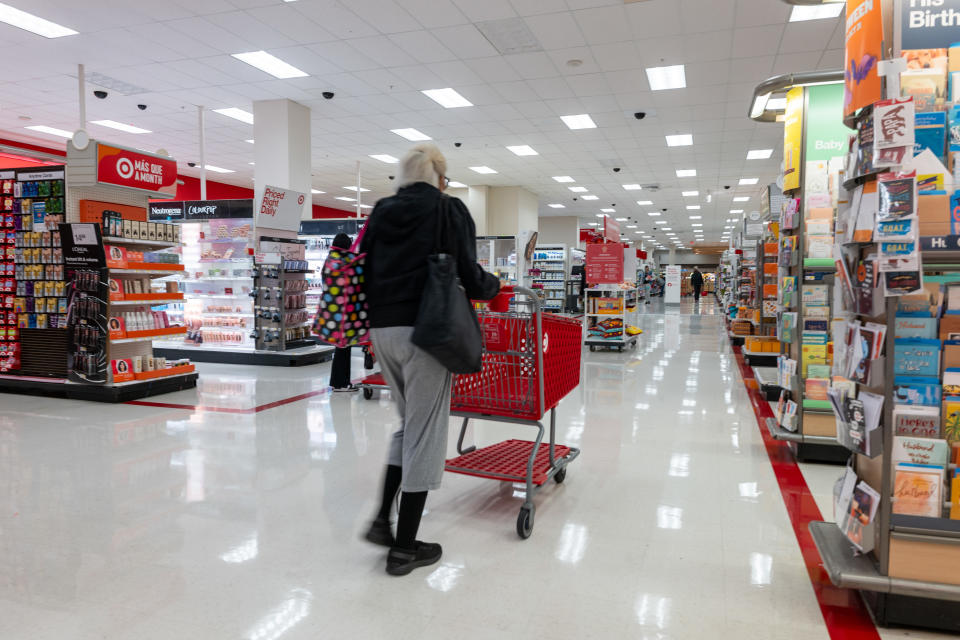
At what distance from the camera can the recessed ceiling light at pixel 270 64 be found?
7684mm

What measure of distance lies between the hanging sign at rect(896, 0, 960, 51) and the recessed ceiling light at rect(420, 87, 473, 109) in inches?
299

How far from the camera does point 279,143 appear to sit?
9.59 m

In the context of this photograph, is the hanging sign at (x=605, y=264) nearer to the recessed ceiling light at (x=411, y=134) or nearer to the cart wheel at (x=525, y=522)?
the recessed ceiling light at (x=411, y=134)

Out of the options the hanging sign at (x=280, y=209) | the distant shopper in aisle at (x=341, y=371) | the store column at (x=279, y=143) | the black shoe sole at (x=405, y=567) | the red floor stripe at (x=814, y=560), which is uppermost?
the store column at (x=279, y=143)

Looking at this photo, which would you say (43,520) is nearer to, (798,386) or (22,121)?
(798,386)

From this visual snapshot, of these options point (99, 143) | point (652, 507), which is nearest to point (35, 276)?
point (99, 143)

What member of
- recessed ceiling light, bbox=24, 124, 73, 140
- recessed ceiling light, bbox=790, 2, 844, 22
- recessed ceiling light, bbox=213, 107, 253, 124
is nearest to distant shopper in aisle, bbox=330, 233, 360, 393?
recessed ceiling light, bbox=790, 2, 844, 22

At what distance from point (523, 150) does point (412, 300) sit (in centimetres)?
1135

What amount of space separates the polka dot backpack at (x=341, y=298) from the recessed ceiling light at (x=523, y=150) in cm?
1081

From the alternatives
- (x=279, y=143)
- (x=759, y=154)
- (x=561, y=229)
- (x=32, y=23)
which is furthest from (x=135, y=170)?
(x=561, y=229)

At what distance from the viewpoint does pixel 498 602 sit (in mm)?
2115

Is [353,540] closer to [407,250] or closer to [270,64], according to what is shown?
[407,250]

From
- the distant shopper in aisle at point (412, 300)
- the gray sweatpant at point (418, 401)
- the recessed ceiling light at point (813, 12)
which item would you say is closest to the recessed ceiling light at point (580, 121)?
the recessed ceiling light at point (813, 12)

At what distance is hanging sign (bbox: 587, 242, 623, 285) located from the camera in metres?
9.84
